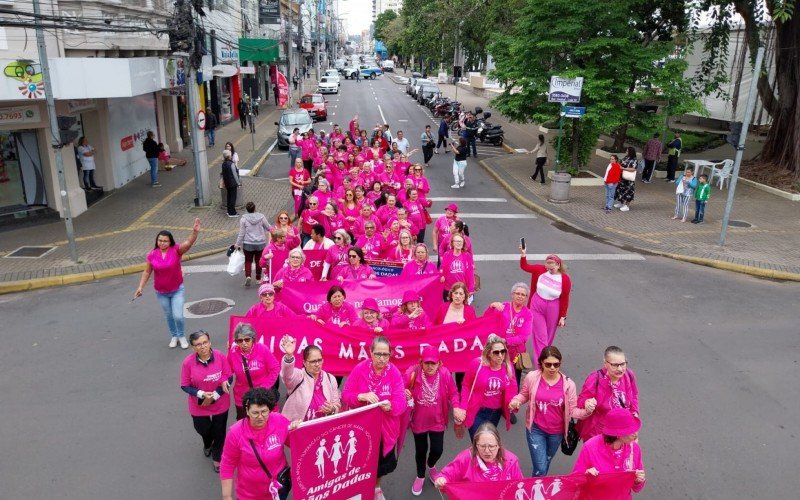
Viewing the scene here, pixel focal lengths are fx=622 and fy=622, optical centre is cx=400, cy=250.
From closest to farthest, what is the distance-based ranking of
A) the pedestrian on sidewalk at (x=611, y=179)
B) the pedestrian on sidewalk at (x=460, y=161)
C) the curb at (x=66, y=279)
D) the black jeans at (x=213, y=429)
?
the black jeans at (x=213, y=429), the curb at (x=66, y=279), the pedestrian on sidewalk at (x=611, y=179), the pedestrian on sidewalk at (x=460, y=161)

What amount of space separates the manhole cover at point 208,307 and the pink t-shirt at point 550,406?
21.2 feet

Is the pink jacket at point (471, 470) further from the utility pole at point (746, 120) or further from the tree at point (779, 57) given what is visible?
the tree at point (779, 57)

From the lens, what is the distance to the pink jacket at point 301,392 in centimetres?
533

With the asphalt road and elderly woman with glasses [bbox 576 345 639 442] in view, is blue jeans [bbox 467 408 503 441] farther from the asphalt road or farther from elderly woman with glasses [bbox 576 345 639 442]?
the asphalt road

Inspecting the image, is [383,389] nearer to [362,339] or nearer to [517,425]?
[362,339]

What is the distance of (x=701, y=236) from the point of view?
49.9 ft

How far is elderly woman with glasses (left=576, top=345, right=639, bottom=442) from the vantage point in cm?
539

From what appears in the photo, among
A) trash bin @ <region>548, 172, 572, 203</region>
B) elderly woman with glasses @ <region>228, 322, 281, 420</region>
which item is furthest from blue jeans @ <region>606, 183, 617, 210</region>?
elderly woman with glasses @ <region>228, 322, 281, 420</region>

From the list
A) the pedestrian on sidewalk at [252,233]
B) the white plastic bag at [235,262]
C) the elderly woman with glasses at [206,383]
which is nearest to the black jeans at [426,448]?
the elderly woman with glasses at [206,383]

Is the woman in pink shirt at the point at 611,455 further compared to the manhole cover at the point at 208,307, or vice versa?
the manhole cover at the point at 208,307

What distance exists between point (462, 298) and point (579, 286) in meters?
5.52

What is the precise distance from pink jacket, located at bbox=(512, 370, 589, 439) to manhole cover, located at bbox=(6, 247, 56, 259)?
11.5m

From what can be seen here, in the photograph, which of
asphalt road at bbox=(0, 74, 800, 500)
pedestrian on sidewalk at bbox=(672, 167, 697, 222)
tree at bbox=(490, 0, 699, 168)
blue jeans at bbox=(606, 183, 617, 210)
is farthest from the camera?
tree at bbox=(490, 0, 699, 168)

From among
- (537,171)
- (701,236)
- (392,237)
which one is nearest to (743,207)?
(701,236)
